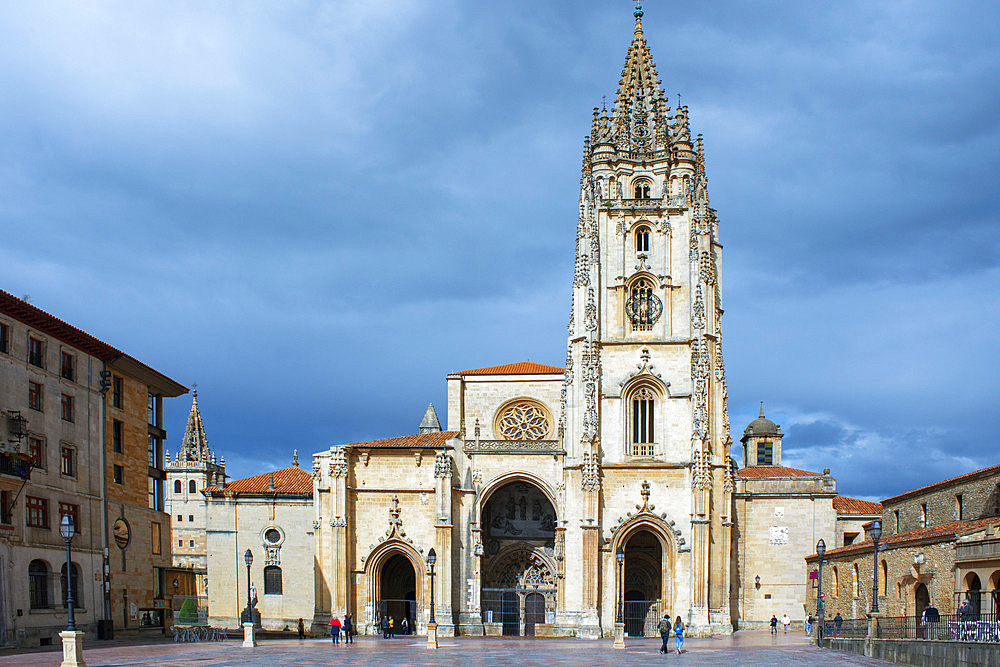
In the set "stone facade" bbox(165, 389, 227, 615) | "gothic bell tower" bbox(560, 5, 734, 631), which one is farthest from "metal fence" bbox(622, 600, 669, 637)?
"stone facade" bbox(165, 389, 227, 615)

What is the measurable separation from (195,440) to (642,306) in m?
67.4

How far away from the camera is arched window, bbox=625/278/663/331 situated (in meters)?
50.9

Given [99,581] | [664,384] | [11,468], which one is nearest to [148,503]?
[99,581]

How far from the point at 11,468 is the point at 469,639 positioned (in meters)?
20.5

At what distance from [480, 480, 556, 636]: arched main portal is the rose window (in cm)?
341

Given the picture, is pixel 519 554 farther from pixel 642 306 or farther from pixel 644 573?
pixel 642 306

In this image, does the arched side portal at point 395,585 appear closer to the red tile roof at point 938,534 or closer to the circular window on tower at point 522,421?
the circular window on tower at point 522,421

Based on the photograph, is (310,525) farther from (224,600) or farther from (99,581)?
(99,581)

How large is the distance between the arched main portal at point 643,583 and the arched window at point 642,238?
13757 millimetres

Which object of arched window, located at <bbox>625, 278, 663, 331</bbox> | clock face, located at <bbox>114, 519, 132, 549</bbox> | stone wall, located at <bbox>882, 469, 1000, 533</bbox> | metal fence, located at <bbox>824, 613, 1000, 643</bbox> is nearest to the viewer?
metal fence, located at <bbox>824, 613, 1000, 643</bbox>

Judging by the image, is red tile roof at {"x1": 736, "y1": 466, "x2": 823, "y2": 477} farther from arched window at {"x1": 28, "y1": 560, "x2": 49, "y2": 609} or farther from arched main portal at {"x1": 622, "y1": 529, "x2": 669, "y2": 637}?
arched window at {"x1": 28, "y1": 560, "x2": 49, "y2": 609}

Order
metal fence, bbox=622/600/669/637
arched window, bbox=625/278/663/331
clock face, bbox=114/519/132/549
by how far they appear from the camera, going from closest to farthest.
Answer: clock face, bbox=114/519/132/549
metal fence, bbox=622/600/669/637
arched window, bbox=625/278/663/331

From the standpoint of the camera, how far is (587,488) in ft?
157

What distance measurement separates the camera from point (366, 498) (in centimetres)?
5031
